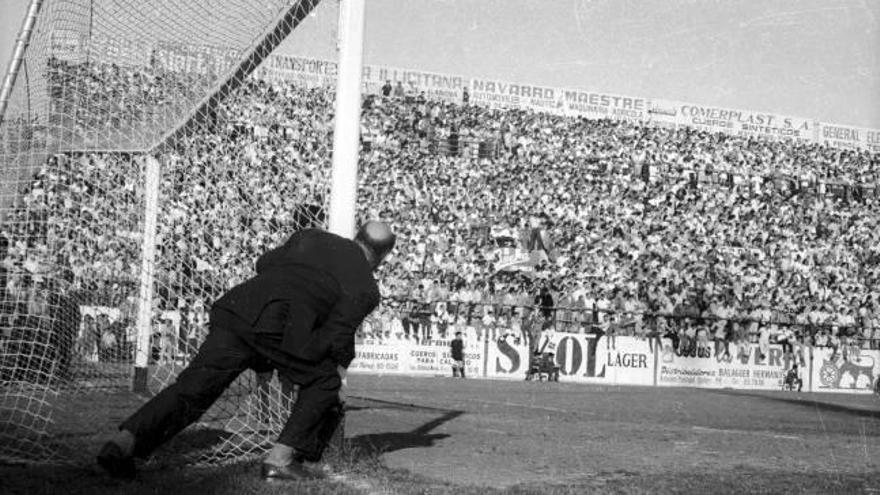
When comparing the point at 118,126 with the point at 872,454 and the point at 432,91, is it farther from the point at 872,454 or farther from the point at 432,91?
the point at 432,91

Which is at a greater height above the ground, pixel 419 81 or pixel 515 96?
pixel 419 81

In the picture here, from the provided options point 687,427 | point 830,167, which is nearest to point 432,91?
point 830,167

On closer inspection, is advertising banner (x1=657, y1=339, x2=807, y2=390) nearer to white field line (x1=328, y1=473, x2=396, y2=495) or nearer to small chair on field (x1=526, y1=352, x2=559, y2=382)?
small chair on field (x1=526, y1=352, x2=559, y2=382)

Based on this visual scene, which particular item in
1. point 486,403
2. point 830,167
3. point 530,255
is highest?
point 830,167

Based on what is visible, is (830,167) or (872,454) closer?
(872,454)

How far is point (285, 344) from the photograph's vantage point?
18.6 ft

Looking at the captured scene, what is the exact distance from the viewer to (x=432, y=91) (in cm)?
4581

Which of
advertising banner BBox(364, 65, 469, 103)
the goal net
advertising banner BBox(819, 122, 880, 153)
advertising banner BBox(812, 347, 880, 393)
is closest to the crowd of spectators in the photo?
the goal net

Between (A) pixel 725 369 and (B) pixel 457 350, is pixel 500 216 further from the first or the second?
(B) pixel 457 350

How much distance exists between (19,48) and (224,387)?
3546 mm

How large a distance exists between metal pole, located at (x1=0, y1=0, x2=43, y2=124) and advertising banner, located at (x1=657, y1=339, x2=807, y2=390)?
22660 mm

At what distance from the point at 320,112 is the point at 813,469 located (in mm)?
4456

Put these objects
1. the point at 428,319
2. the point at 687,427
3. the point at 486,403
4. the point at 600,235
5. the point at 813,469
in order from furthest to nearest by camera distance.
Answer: the point at 600,235, the point at 428,319, the point at 486,403, the point at 687,427, the point at 813,469

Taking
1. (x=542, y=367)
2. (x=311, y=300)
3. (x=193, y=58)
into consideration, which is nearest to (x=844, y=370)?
(x=542, y=367)
